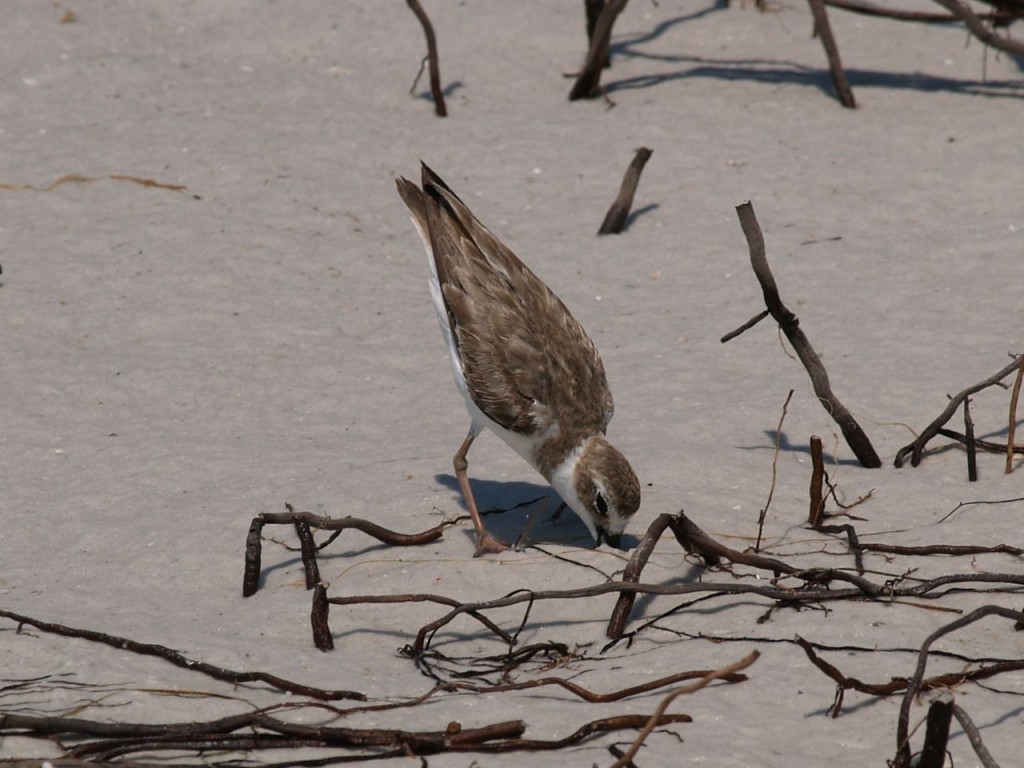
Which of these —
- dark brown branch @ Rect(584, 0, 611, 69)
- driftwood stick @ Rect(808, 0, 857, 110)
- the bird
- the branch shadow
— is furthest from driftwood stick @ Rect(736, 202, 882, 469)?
dark brown branch @ Rect(584, 0, 611, 69)

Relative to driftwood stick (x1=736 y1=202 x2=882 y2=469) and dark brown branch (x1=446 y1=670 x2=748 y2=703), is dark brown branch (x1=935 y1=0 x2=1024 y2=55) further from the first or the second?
dark brown branch (x1=446 y1=670 x2=748 y2=703)

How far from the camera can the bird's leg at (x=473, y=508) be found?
19.2ft

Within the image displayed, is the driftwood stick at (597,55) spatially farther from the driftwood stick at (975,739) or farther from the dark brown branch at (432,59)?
the driftwood stick at (975,739)

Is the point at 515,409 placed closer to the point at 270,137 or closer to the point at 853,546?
the point at 853,546

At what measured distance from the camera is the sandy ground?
475 centimetres

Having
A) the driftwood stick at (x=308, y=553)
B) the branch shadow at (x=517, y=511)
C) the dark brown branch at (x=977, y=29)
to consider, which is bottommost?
the branch shadow at (x=517, y=511)

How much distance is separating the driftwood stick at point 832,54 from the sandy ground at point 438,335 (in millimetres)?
253

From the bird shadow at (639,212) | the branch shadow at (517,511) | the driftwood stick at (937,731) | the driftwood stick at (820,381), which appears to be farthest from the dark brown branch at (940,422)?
the bird shadow at (639,212)

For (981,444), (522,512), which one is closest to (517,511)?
(522,512)

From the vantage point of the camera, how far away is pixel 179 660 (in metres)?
4.55

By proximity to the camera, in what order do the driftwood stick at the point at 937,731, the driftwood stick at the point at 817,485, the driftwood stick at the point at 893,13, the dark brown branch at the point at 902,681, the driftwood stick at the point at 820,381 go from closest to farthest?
the driftwood stick at the point at 937,731 → the dark brown branch at the point at 902,681 → the driftwood stick at the point at 817,485 → the driftwood stick at the point at 820,381 → the driftwood stick at the point at 893,13

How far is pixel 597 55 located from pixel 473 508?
22.1 feet

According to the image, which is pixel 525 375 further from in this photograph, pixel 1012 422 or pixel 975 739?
pixel 975 739

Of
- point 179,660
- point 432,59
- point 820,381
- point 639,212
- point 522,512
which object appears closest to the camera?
point 179,660
